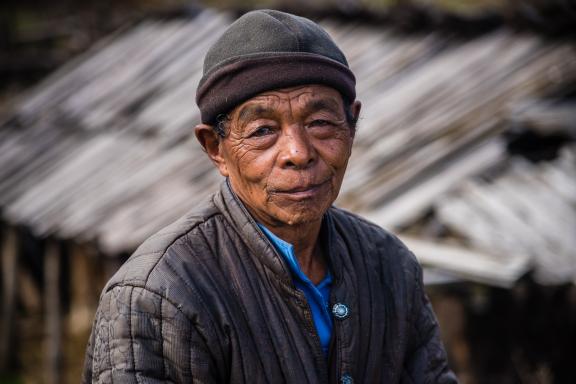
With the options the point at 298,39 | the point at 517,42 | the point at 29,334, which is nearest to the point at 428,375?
the point at 298,39

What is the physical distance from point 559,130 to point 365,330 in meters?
2.37

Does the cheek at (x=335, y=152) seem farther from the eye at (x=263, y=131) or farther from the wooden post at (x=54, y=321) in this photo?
the wooden post at (x=54, y=321)

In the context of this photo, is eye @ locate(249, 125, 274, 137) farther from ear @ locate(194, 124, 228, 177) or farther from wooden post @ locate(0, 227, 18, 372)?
wooden post @ locate(0, 227, 18, 372)

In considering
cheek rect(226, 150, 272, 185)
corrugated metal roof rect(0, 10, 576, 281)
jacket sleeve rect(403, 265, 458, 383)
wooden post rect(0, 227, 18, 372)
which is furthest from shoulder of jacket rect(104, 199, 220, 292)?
wooden post rect(0, 227, 18, 372)

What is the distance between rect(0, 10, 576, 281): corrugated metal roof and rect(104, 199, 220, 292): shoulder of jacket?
2658 mm

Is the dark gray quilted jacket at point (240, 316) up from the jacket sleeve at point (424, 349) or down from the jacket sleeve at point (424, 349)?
up

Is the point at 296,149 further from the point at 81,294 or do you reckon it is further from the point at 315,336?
the point at 81,294

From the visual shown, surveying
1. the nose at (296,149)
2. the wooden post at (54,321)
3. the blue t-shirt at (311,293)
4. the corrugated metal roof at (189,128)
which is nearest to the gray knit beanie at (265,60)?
the nose at (296,149)

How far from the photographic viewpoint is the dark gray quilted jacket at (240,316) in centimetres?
180

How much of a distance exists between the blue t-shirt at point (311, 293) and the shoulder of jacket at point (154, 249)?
152 mm

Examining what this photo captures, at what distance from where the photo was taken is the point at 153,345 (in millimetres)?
1797

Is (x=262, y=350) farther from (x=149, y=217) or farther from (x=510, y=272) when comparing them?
(x=149, y=217)

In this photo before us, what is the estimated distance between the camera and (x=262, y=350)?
1855mm

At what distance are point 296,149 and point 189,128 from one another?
6430mm
